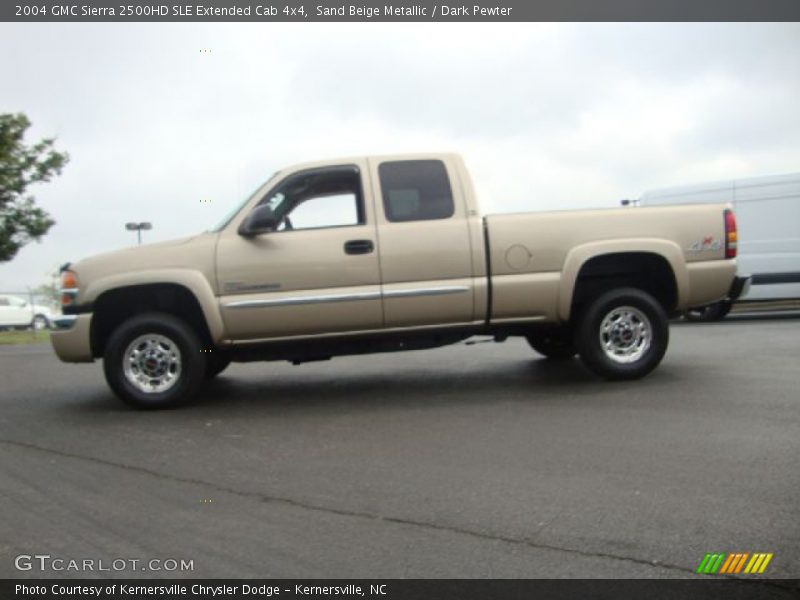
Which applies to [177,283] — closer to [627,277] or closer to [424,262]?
[424,262]

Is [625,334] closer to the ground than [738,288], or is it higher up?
closer to the ground

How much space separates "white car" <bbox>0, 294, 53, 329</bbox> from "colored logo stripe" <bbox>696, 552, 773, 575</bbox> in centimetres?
3345

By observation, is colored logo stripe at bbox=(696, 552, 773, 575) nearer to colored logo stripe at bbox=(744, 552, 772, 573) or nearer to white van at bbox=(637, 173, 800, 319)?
colored logo stripe at bbox=(744, 552, 772, 573)

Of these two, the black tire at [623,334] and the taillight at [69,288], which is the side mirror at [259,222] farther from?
the black tire at [623,334]

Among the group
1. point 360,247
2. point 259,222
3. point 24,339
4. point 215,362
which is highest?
point 259,222

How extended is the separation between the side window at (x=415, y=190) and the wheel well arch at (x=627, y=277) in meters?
1.38

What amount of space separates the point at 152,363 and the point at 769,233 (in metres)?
10.9

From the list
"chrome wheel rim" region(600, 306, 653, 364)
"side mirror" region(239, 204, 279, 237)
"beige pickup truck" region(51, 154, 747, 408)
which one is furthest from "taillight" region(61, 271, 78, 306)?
"chrome wheel rim" region(600, 306, 653, 364)

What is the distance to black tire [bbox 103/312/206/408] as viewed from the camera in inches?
254

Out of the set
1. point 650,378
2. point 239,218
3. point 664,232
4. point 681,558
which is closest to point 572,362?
point 650,378

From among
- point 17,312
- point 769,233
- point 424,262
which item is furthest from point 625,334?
point 17,312

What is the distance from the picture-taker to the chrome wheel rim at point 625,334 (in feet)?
22.5

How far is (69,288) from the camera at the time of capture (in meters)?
6.54

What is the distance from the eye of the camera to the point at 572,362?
842 cm
